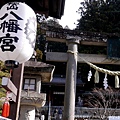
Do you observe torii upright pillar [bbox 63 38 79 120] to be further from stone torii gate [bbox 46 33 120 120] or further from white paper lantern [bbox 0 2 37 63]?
white paper lantern [bbox 0 2 37 63]

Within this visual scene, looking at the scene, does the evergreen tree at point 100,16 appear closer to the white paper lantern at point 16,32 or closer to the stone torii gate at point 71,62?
the stone torii gate at point 71,62

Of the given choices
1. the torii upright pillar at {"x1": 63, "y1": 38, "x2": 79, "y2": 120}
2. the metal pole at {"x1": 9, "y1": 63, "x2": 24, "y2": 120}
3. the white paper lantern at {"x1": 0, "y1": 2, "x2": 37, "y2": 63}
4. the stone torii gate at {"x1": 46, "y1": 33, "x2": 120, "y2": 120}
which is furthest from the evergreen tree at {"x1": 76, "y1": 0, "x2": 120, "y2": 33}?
the white paper lantern at {"x1": 0, "y1": 2, "x2": 37, "y2": 63}

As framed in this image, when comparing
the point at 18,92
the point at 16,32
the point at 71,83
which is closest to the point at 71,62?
the point at 71,83

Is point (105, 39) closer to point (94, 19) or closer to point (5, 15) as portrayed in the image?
point (5, 15)

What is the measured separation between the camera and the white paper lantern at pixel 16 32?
2660 mm

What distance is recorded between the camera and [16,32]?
8.87ft

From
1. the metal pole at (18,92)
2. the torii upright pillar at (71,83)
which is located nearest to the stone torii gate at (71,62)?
the torii upright pillar at (71,83)

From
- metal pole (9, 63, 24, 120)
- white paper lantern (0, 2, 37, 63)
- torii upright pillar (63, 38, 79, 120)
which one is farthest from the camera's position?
torii upright pillar (63, 38, 79, 120)

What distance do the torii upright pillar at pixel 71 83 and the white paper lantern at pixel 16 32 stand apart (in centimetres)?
541

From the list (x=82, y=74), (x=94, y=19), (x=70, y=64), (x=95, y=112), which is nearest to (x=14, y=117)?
(x=70, y=64)

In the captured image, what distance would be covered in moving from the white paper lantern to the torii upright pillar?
17.8 feet

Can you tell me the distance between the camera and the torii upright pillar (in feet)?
26.0

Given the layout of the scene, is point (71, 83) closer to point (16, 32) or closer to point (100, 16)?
point (16, 32)

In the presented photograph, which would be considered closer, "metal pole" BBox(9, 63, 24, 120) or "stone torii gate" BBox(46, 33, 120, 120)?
"metal pole" BBox(9, 63, 24, 120)
